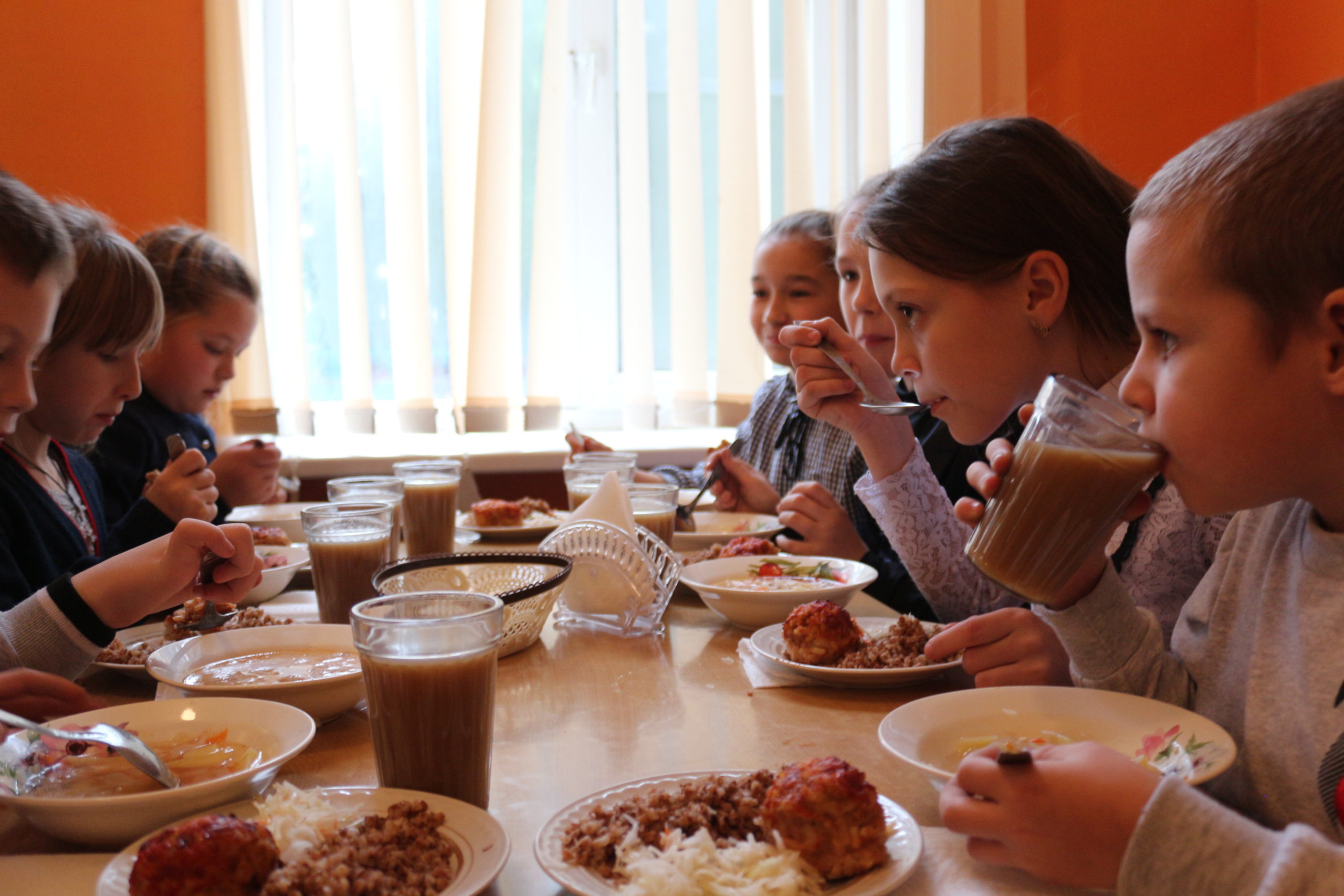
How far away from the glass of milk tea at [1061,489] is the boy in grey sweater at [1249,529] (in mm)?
29

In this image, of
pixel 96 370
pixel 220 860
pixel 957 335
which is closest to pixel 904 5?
pixel 957 335

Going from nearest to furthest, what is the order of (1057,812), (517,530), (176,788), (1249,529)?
(1057,812) → (176,788) → (1249,529) → (517,530)

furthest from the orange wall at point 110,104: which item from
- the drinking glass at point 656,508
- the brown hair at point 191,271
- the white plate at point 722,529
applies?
the drinking glass at point 656,508

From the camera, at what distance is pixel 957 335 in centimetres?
143

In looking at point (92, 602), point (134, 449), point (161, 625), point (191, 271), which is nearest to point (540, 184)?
point (191, 271)

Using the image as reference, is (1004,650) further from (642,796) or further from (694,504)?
(694,504)

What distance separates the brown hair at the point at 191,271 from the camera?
2631mm

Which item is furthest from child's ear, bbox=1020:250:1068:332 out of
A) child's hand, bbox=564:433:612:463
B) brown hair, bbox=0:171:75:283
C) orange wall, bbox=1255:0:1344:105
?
orange wall, bbox=1255:0:1344:105

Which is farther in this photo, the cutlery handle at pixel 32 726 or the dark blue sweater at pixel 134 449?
the dark blue sweater at pixel 134 449

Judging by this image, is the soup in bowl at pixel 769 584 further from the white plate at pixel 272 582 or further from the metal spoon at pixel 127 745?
the metal spoon at pixel 127 745

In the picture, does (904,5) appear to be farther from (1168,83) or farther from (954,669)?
(954,669)

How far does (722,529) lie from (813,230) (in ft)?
3.58

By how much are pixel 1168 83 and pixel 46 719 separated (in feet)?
13.4

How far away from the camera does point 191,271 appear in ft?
8.66
